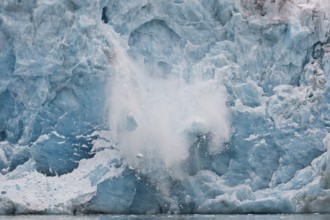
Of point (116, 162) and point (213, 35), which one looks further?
point (213, 35)

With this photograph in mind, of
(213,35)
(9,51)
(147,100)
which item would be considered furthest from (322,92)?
(9,51)

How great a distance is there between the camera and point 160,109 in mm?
19734

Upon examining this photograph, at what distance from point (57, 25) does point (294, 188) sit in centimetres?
707

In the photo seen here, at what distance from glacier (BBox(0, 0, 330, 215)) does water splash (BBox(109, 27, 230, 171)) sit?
0.03 meters

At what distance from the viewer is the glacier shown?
62.1 feet

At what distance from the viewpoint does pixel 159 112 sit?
19.7 meters

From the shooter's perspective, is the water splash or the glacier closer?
the glacier

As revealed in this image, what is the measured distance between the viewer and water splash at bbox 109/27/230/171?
19266 millimetres

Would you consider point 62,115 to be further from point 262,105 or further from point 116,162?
point 262,105

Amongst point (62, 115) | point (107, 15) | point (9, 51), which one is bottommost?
point (62, 115)

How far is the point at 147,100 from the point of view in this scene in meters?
19.8

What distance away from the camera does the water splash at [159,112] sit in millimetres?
19266

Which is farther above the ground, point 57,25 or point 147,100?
point 57,25

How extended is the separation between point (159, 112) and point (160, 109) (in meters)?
0.09
